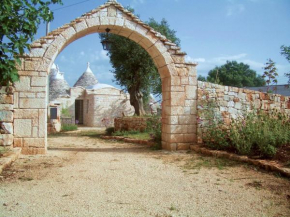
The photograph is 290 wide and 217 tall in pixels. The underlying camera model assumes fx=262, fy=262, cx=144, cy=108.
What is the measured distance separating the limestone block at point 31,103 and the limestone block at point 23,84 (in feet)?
0.78

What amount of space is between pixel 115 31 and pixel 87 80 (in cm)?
1517

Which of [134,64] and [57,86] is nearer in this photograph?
[134,64]

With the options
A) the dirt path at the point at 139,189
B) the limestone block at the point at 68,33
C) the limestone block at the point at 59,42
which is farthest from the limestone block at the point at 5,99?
the limestone block at the point at 68,33

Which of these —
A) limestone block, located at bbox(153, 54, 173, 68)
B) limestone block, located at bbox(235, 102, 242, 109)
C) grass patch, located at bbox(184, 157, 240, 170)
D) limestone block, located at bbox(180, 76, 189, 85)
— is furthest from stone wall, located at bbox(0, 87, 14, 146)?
limestone block, located at bbox(235, 102, 242, 109)

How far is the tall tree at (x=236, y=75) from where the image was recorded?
29156 millimetres

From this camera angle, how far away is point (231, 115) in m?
7.11

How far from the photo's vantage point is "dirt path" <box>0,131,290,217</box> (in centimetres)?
278

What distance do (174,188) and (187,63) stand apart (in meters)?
A: 3.89

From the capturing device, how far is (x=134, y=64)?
37.9 ft

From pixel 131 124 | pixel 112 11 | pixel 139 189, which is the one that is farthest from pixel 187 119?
pixel 131 124

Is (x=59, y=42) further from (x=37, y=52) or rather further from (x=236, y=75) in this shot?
(x=236, y=75)

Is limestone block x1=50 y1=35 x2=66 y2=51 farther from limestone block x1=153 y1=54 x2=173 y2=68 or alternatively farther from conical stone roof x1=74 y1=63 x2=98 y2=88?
conical stone roof x1=74 y1=63 x2=98 y2=88

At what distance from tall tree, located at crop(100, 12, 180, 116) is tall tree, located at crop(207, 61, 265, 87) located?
58.0ft

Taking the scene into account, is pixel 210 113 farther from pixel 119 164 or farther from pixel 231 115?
pixel 119 164
